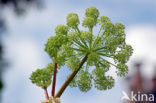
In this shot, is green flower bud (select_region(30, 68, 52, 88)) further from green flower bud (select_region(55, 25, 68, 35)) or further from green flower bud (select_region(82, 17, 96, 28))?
green flower bud (select_region(82, 17, 96, 28))

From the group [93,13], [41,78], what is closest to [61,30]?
[93,13]

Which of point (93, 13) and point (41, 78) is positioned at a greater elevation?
point (93, 13)

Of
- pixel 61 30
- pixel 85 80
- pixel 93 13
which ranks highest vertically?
pixel 93 13

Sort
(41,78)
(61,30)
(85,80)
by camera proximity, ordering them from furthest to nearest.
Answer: (85,80), (61,30), (41,78)

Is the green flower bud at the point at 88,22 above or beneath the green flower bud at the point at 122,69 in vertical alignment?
above

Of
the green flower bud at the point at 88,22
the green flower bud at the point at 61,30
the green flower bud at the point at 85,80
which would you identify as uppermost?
the green flower bud at the point at 88,22

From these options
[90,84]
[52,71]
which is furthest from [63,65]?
[90,84]

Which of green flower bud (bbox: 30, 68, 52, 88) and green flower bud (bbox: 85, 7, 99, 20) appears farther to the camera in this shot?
green flower bud (bbox: 85, 7, 99, 20)

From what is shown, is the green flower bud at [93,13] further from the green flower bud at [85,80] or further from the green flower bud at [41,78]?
the green flower bud at [41,78]

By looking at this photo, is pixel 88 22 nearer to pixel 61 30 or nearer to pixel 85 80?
pixel 61 30

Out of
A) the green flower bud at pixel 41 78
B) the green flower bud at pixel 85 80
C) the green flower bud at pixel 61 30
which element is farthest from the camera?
the green flower bud at pixel 85 80
